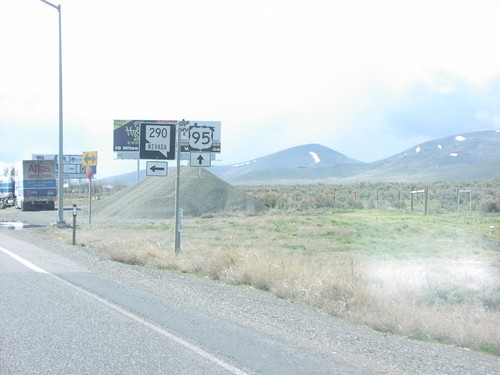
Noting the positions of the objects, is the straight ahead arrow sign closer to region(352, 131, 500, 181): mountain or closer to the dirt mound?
the dirt mound

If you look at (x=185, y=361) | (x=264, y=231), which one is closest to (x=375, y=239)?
(x=264, y=231)

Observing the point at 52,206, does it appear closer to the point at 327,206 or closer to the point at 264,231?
the point at 327,206

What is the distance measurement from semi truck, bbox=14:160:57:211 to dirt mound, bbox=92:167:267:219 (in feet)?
20.6

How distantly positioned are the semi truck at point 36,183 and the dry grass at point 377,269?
99.4ft

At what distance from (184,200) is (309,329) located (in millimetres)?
41947

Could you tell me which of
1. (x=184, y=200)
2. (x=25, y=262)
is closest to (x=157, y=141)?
(x=25, y=262)

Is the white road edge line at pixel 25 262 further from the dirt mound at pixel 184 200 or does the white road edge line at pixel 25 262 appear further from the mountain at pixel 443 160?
the mountain at pixel 443 160

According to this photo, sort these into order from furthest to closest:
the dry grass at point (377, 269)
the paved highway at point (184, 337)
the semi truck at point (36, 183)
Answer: the semi truck at point (36, 183) < the dry grass at point (377, 269) < the paved highway at point (184, 337)

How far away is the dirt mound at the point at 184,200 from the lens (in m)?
50.4

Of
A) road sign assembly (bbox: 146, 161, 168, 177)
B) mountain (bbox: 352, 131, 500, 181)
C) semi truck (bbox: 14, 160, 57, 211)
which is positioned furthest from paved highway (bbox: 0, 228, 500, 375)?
mountain (bbox: 352, 131, 500, 181)

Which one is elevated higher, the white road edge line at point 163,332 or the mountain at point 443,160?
the mountain at point 443,160

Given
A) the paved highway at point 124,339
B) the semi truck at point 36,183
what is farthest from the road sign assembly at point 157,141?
the semi truck at point 36,183

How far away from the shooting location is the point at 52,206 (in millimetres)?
63000

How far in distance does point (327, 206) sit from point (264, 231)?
85.3 ft
